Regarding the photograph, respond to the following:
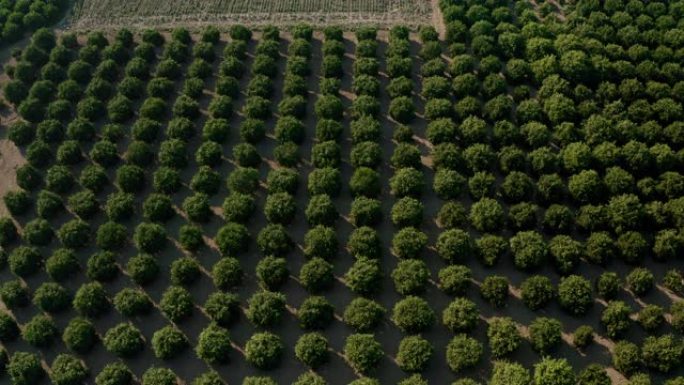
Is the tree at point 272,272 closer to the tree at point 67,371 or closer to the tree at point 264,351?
the tree at point 264,351

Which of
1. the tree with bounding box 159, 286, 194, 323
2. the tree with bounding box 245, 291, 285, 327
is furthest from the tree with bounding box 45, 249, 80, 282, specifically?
the tree with bounding box 245, 291, 285, 327

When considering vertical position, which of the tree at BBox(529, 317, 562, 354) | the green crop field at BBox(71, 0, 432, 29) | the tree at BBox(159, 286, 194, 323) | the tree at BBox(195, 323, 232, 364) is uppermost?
the green crop field at BBox(71, 0, 432, 29)

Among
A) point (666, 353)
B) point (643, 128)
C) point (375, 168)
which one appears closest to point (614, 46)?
point (643, 128)

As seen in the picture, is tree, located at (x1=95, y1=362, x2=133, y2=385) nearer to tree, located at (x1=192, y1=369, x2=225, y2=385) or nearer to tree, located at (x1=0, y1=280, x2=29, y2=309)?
tree, located at (x1=192, y1=369, x2=225, y2=385)

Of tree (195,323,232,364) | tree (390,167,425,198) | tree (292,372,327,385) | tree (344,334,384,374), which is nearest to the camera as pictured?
tree (292,372,327,385)

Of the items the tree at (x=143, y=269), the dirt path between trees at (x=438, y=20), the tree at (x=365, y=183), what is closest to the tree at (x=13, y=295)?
the tree at (x=143, y=269)

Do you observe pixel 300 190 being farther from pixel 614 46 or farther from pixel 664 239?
pixel 614 46

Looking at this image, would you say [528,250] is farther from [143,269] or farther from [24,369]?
[24,369]
